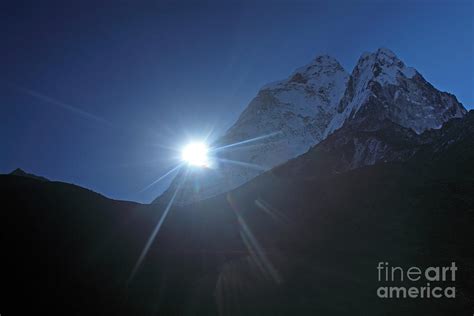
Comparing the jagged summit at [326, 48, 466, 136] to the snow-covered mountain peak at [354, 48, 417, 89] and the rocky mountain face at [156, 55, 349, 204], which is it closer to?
the snow-covered mountain peak at [354, 48, 417, 89]

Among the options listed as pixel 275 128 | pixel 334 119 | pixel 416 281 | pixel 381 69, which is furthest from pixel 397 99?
pixel 416 281

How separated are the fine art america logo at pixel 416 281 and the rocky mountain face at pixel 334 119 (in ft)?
112

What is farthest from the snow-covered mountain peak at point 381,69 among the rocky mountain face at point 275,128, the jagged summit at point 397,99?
the rocky mountain face at point 275,128

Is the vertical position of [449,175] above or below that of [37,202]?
above

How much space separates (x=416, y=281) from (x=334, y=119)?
89389 mm

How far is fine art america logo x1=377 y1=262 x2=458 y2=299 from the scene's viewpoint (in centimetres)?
1753

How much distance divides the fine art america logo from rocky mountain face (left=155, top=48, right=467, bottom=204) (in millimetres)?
34189

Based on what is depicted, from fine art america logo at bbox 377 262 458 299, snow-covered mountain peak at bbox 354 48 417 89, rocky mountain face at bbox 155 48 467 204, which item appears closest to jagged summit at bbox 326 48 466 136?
snow-covered mountain peak at bbox 354 48 417 89

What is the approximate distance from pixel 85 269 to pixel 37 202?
23.9 feet

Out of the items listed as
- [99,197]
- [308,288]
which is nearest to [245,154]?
[99,197]

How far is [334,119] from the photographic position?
103625mm

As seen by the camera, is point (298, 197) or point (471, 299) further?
point (298, 197)

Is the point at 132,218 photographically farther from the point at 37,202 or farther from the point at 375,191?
the point at 375,191

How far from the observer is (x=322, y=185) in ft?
116
